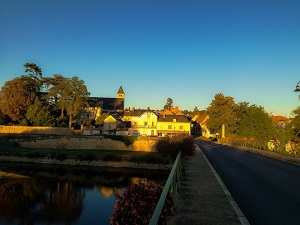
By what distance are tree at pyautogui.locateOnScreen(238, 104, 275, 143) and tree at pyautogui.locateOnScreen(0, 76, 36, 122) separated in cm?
5112

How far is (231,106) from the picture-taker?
72.4 m

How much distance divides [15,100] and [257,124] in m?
54.9


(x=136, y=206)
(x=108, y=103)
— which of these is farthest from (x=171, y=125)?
(x=136, y=206)

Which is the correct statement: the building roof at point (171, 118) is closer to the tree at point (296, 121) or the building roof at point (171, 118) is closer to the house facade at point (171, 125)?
the house facade at point (171, 125)

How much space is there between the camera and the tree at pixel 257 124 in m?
68.0

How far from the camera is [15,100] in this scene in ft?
207

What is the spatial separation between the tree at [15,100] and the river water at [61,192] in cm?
2185

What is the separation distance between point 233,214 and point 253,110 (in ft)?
217

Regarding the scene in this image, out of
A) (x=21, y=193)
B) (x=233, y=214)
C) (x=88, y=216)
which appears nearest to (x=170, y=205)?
(x=233, y=214)

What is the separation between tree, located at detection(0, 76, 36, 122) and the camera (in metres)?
62.7

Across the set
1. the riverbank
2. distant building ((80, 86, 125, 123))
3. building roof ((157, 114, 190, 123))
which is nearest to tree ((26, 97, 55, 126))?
the riverbank

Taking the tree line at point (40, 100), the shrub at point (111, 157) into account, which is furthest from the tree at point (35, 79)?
the shrub at point (111, 157)

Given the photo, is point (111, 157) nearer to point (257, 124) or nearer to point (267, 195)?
point (267, 195)

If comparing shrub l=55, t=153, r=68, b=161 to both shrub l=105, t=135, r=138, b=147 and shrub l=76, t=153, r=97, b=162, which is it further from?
shrub l=105, t=135, r=138, b=147
